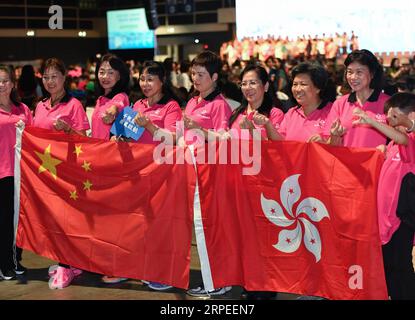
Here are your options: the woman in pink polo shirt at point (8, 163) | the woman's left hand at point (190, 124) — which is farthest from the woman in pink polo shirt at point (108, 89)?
the woman's left hand at point (190, 124)

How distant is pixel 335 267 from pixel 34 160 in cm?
223

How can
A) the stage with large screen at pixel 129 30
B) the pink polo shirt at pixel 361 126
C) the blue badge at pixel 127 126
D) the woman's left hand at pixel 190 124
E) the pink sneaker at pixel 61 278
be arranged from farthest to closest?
the stage with large screen at pixel 129 30 → the pink sneaker at pixel 61 278 → the blue badge at pixel 127 126 → the woman's left hand at pixel 190 124 → the pink polo shirt at pixel 361 126

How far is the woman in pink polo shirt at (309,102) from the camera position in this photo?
140 inches

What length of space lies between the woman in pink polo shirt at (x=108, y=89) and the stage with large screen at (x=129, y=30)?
925 inches

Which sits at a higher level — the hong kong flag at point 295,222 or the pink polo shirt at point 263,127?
the pink polo shirt at point 263,127

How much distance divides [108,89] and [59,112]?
39cm

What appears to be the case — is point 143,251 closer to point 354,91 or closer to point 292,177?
point 292,177

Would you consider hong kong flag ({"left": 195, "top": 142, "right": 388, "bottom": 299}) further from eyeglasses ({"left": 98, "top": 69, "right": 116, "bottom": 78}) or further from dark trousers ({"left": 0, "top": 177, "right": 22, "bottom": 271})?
dark trousers ({"left": 0, "top": 177, "right": 22, "bottom": 271})

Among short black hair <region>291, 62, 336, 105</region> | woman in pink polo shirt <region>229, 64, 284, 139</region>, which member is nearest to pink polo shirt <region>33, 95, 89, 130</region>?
woman in pink polo shirt <region>229, 64, 284, 139</region>

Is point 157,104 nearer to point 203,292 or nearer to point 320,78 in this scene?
point 320,78

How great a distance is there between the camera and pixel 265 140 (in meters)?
3.45

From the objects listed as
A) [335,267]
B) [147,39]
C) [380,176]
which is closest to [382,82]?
[380,176]

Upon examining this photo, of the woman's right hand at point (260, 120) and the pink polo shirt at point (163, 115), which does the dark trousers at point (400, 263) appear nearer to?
the woman's right hand at point (260, 120)

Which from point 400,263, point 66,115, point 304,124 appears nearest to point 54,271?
point 66,115
